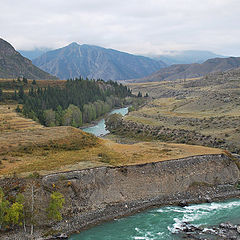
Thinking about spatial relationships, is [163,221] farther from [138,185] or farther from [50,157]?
[50,157]

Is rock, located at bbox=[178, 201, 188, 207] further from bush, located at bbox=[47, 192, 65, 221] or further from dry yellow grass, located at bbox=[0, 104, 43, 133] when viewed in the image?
dry yellow grass, located at bbox=[0, 104, 43, 133]

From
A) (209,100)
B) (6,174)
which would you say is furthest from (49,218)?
(209,100)

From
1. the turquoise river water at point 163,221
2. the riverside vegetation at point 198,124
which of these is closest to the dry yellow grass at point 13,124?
the riverside vegetation at point 198,124

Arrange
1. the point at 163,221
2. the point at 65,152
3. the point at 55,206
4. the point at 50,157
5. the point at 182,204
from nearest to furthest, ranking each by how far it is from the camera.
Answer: the point at 55,206, the point at 163,221, the point at 182,204, the point at 50,157, the point at 65,152

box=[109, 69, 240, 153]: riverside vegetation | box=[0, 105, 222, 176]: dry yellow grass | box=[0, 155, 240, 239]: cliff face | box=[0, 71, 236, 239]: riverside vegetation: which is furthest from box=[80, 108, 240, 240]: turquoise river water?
box=[109, 69, 240, 153]: riverside vegetation

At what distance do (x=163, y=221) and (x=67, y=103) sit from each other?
9124cm

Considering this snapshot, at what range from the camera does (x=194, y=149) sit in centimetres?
5278

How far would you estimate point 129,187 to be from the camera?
42.8 m

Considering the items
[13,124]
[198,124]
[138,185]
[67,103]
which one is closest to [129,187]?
[138,185]

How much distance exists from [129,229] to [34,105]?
7731cm

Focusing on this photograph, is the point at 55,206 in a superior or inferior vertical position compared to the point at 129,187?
superior

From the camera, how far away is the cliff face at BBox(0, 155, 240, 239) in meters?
37.2

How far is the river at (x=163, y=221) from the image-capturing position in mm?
→ 33969

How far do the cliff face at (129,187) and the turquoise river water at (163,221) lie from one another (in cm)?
162
